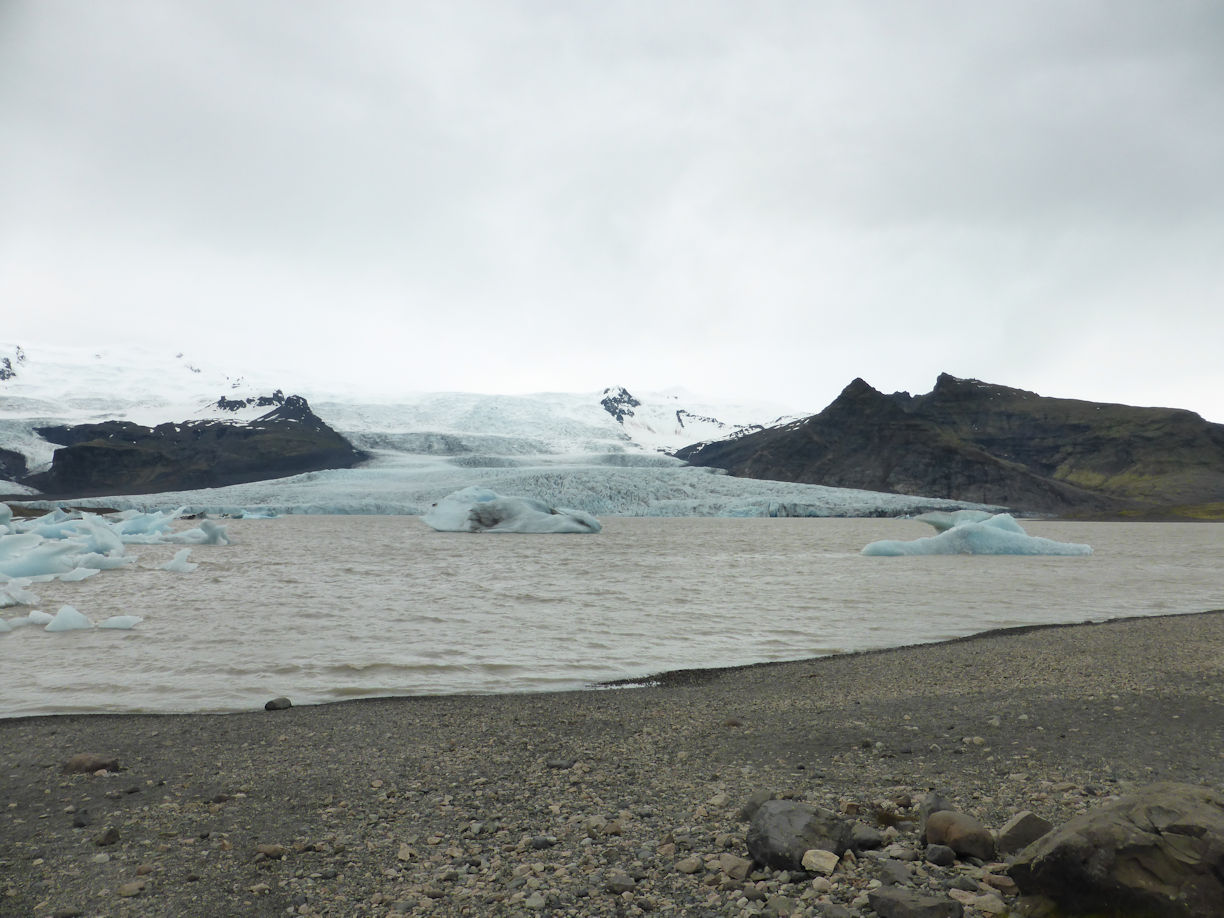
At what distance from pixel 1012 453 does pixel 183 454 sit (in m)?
126

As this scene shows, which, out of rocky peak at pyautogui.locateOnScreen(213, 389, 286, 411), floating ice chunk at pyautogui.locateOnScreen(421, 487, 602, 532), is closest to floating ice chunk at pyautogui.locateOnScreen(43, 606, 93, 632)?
floating ice chunk at pyautogui.locateOnScreen(421, 487, 602, 532)

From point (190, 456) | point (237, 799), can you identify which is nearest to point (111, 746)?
point (237, 799)

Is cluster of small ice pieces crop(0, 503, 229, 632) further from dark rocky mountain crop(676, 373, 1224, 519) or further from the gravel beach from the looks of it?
dark rocky mountain crop(676, 373, 1224, 519)

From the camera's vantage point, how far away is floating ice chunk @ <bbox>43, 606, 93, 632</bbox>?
920 cm

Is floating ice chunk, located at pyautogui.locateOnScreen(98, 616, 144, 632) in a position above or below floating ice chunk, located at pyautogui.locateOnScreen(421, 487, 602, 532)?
above

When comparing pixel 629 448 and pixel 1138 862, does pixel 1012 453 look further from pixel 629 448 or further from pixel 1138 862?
pixel 1138 862

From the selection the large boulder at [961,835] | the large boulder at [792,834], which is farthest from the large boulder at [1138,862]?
the large boulder at [792,834]

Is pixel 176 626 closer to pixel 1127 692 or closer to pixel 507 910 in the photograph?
pixel 507 910

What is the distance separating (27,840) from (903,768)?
4162 mm

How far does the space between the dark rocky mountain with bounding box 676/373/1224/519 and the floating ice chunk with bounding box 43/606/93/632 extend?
98.1 m

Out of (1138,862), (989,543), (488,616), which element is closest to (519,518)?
(989,543)

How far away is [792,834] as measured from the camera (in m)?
2.89

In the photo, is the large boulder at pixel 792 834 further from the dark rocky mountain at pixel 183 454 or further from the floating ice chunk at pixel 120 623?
the dark rocky mountain at pixel 183 454

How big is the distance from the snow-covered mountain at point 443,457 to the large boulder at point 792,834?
52.1m
